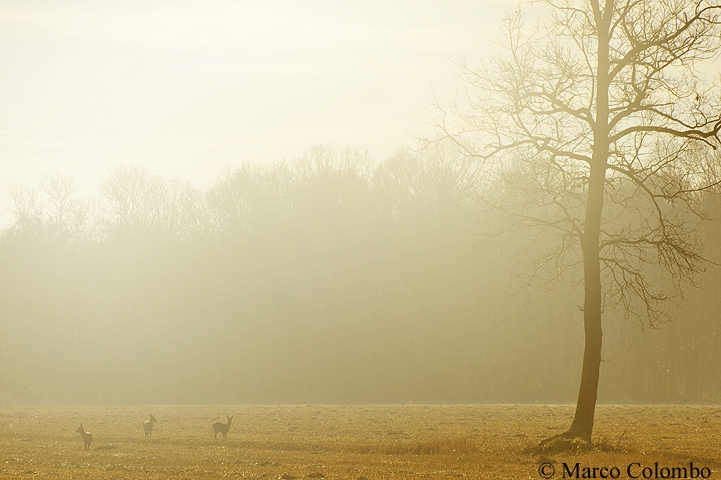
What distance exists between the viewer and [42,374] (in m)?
57.2

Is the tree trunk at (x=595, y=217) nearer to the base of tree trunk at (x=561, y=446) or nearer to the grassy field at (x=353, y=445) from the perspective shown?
the base of tree trunk at (x=561, y=446)

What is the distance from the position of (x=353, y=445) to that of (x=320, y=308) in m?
38.3

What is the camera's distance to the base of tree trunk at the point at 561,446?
17156 millimetres

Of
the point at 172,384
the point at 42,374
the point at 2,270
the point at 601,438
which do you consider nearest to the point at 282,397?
the point at 172,384

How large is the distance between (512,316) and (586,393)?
34861 millimetres

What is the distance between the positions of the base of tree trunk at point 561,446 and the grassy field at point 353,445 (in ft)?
1.37

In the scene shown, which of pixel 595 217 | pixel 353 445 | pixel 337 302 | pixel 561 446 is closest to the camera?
pixel 561 446

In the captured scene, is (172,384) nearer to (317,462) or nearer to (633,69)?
(317,462)

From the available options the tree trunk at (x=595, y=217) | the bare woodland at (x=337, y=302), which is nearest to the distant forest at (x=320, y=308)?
the bare woodland at (x=337, y=302)

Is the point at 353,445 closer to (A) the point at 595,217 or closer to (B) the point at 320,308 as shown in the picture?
(A) the point at 595,217

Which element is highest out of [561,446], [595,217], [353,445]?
[595,217]

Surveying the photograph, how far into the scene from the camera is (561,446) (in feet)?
57.2

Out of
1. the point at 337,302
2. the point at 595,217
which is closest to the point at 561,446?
the point at 595,217

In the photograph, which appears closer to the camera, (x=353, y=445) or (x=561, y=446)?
(x=561, y=446)
